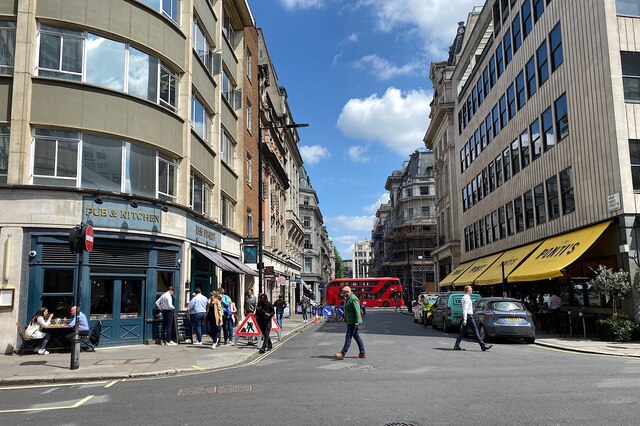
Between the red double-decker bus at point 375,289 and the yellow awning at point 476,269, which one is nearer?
the yellow awning at point 476,269

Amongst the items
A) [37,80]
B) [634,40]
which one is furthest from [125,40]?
[634,40]

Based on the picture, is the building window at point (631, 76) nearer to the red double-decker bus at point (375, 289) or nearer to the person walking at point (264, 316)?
the person walking at point (264, 316)

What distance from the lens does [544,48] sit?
24.5m

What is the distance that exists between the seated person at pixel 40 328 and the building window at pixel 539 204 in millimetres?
21226

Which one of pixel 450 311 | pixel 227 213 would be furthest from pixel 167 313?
pixel 450 311

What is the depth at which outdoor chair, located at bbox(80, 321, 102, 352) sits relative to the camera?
1472cm

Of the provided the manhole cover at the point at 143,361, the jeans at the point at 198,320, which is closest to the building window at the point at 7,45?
the jeans at the point at 198,320

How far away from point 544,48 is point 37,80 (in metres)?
21.3

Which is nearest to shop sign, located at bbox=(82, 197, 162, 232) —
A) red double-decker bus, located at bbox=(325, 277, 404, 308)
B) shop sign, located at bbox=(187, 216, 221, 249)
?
shop sign, located at bbox=(187, 216, 221, 249)

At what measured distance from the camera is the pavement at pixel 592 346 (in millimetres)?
13578

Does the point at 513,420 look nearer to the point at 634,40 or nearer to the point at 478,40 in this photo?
the point at 634,40

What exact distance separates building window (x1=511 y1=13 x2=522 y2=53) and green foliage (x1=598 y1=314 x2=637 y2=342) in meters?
16.8

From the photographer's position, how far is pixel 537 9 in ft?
83.9

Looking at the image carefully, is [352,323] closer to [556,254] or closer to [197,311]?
[197,311]
